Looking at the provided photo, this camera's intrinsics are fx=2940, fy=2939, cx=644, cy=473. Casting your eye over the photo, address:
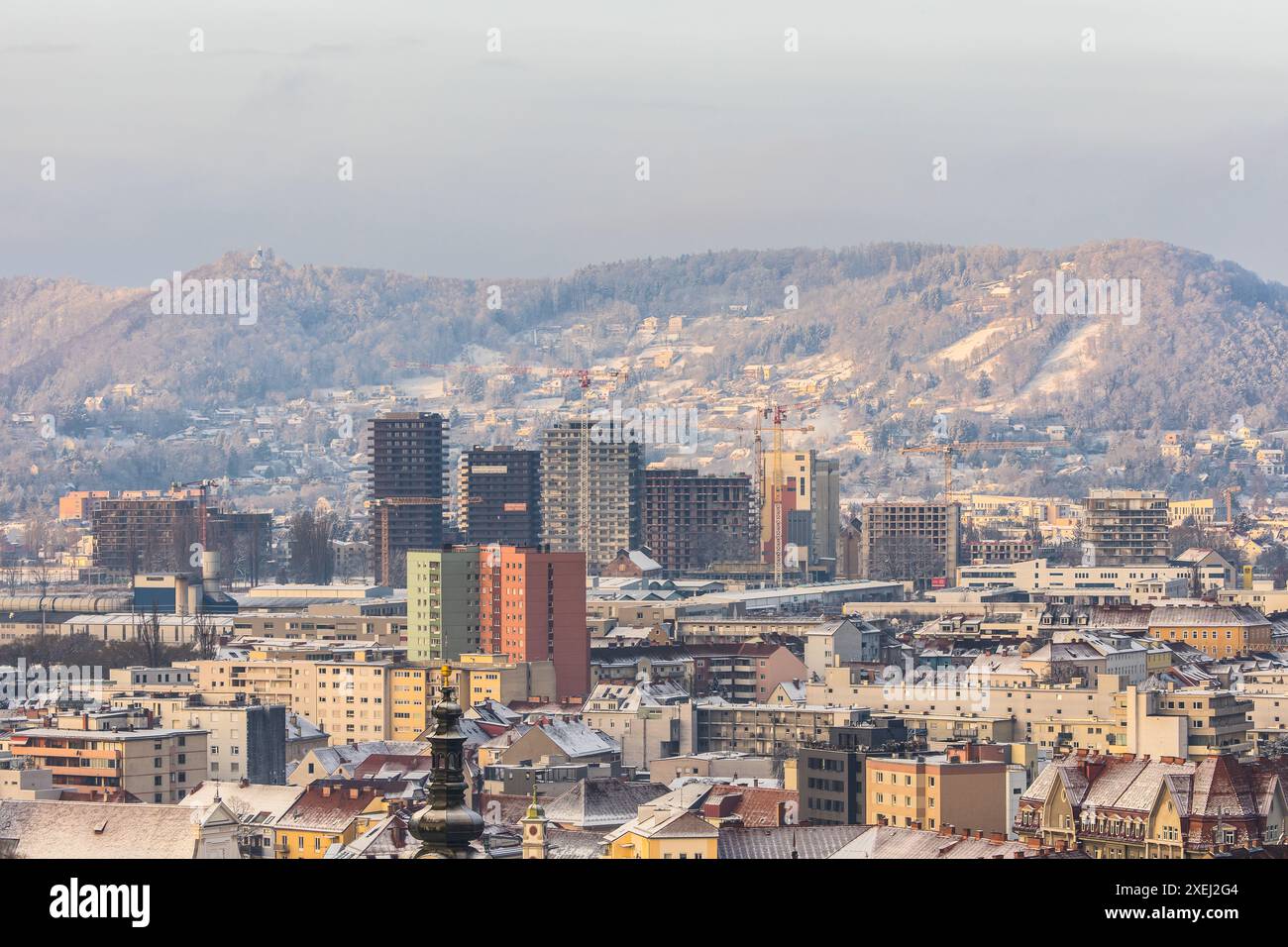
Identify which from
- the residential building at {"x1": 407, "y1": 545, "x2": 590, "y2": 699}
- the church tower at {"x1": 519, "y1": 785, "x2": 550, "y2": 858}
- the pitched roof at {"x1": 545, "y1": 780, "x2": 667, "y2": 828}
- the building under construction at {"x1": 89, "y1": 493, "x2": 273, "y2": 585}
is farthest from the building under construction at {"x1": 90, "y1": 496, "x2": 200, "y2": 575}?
the church tower at {"x1": 519, "y1": 785, "x2": 550, "y2": 858}

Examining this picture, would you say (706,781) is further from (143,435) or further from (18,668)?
(143,435)

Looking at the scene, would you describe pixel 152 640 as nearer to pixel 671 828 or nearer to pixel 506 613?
pixel 506 613

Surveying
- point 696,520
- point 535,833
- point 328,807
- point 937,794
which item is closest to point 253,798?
point 328,807

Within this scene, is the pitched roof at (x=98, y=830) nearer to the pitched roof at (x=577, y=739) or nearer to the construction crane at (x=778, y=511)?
the pitched roof at (x=577, y=739)

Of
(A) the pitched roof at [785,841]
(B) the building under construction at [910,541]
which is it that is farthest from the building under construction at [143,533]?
(A) the pitched roof at [785,841]

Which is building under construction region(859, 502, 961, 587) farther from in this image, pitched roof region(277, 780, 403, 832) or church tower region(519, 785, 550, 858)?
church tower region(519, 785, 550, 858)
